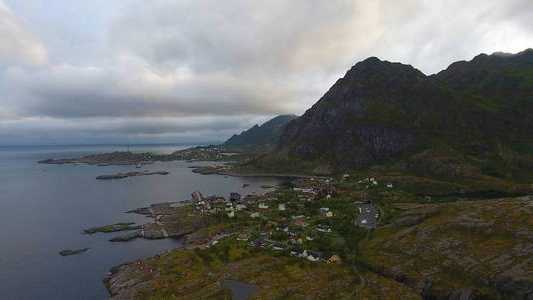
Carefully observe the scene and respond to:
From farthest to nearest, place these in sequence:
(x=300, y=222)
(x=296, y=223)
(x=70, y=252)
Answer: (x=300, y=222), (x=296, y=223), (x=70, y=252)

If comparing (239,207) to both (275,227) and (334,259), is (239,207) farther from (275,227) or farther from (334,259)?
(334,259)

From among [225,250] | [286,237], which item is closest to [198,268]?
Result: [225,250]

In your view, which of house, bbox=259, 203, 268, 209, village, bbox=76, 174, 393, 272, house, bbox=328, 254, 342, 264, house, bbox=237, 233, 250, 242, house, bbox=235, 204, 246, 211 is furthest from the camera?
house, bbox=259, 203, 268, 209

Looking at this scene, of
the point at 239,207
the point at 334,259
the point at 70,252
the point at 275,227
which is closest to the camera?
the point at 334,259

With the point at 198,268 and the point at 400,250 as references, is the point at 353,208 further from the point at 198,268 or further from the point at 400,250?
the point at 198,268

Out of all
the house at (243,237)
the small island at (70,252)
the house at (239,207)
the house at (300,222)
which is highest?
the house at (239,207)

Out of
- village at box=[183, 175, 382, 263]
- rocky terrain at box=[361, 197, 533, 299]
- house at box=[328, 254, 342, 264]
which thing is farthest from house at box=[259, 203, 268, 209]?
house at box=[328, 254, 342, 264]

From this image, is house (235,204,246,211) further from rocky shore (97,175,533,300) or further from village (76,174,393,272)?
rocky shore (97,175,533,300)

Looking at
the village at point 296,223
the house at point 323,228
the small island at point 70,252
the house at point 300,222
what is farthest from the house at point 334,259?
the small island at point 70,252

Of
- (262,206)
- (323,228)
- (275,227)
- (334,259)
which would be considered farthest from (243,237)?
(262,206)

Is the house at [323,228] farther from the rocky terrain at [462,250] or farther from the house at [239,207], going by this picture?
the house at [239,207]

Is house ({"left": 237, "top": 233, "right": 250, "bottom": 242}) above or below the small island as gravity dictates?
above

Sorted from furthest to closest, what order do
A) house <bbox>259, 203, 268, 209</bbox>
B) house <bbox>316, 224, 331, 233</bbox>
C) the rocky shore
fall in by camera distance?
house <bbox>259, 203, 268, 209</bbox> < house <bbox>316, 224, 331, 233</bbox> < the rocky shore
